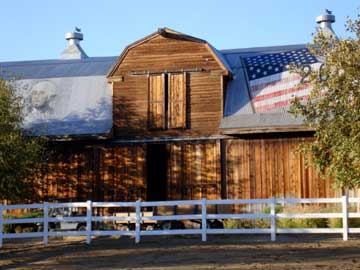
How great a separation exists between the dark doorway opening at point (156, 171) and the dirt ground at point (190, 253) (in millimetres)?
7158

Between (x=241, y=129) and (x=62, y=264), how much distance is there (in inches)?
432

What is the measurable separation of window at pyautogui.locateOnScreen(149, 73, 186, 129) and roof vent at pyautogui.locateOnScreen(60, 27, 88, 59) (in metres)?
12.9

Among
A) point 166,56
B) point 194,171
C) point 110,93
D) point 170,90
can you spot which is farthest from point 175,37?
point 194,171

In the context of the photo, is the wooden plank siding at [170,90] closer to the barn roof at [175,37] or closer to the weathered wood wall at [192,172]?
the barn roof at [175,37]

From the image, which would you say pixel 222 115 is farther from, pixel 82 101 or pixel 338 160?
pixel 338 160

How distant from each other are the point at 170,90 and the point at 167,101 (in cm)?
45

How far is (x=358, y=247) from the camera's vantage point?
53.7ft

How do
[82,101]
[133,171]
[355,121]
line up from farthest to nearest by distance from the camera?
[82,101] < [133,171] < [355,121]

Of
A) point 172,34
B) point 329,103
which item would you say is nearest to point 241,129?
point 172,34

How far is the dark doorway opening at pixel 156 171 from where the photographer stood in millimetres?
27000

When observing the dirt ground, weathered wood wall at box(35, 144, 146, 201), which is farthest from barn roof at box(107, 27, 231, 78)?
the dirt ground

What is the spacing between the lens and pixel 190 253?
16.1 metres

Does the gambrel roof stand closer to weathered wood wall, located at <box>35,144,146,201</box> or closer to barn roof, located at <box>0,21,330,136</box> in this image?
barn roof, located at <box>0,21,330,136</box>

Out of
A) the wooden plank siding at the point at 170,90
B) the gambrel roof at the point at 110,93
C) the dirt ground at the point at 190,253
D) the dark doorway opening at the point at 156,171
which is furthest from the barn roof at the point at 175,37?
the dirt ground at the point at 190,253
